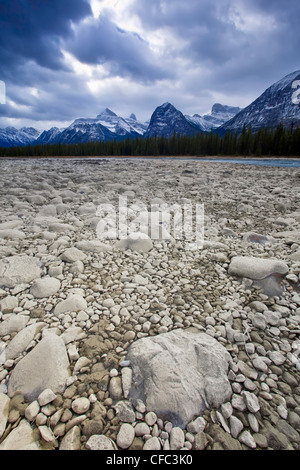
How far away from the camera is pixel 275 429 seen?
4.27 ft

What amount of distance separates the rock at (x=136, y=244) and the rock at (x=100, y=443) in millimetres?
2434

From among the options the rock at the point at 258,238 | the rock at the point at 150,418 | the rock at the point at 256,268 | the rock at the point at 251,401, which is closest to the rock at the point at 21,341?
the rock at the point at 150,418

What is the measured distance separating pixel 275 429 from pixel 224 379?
0.37 metres

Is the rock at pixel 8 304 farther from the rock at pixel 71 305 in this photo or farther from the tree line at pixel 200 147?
the tree line at pixel 200 147

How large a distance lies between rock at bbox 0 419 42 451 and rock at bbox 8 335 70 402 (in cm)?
19

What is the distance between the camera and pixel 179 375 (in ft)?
5.04

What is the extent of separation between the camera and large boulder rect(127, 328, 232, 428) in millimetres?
1384

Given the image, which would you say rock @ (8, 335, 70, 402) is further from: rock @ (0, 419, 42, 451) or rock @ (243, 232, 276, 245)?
rock @ (243, 232, 276, 245)

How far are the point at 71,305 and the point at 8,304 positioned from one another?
2.21ft

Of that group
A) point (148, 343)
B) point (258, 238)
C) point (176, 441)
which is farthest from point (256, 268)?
point (176, 441)

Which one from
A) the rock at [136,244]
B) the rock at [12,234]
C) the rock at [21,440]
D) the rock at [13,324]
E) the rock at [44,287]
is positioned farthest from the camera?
the rock at [12,234]

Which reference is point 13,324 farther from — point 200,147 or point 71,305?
point 200,147

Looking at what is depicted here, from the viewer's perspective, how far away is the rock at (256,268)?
2.72 meters
